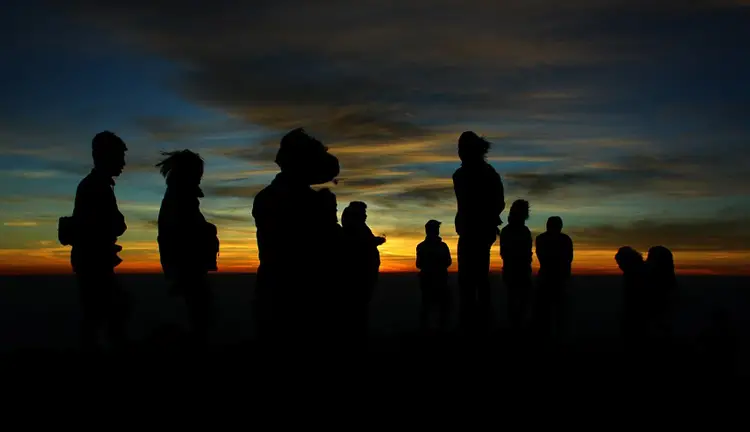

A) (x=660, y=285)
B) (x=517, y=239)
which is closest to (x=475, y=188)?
(x=660, y=285)

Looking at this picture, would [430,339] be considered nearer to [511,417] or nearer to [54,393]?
[511,417]

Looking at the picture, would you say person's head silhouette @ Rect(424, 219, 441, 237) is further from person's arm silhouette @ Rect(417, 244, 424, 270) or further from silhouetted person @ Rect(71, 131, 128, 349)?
silhouetted person @ Rect(71, 131, 128, 349)

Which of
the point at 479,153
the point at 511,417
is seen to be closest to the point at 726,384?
the point at 511,417

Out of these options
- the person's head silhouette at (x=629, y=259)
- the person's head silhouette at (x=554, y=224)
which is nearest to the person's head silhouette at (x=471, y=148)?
the person's head silhouette at (x=629, y=259)

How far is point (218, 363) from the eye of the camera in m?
8.96

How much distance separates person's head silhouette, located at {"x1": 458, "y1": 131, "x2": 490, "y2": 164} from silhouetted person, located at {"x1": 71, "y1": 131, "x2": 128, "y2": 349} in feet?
16.0

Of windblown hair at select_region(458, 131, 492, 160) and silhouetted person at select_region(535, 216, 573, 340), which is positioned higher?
windblown hair at select_region(458, 131, 492, 160)

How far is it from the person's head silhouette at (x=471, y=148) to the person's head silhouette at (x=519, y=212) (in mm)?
3528

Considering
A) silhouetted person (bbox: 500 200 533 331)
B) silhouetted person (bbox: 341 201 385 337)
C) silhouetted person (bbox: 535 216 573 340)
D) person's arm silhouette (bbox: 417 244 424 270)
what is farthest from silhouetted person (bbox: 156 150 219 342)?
silhouetted person (bbox: 535 216 573 340)

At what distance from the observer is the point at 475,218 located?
10672mm

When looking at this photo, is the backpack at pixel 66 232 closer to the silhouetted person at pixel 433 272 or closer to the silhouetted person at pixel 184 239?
the silhouetted person at pixel 184 239

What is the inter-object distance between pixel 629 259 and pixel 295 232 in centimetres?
762

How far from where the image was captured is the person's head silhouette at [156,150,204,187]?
9039 mm

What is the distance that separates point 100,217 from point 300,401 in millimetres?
4444
